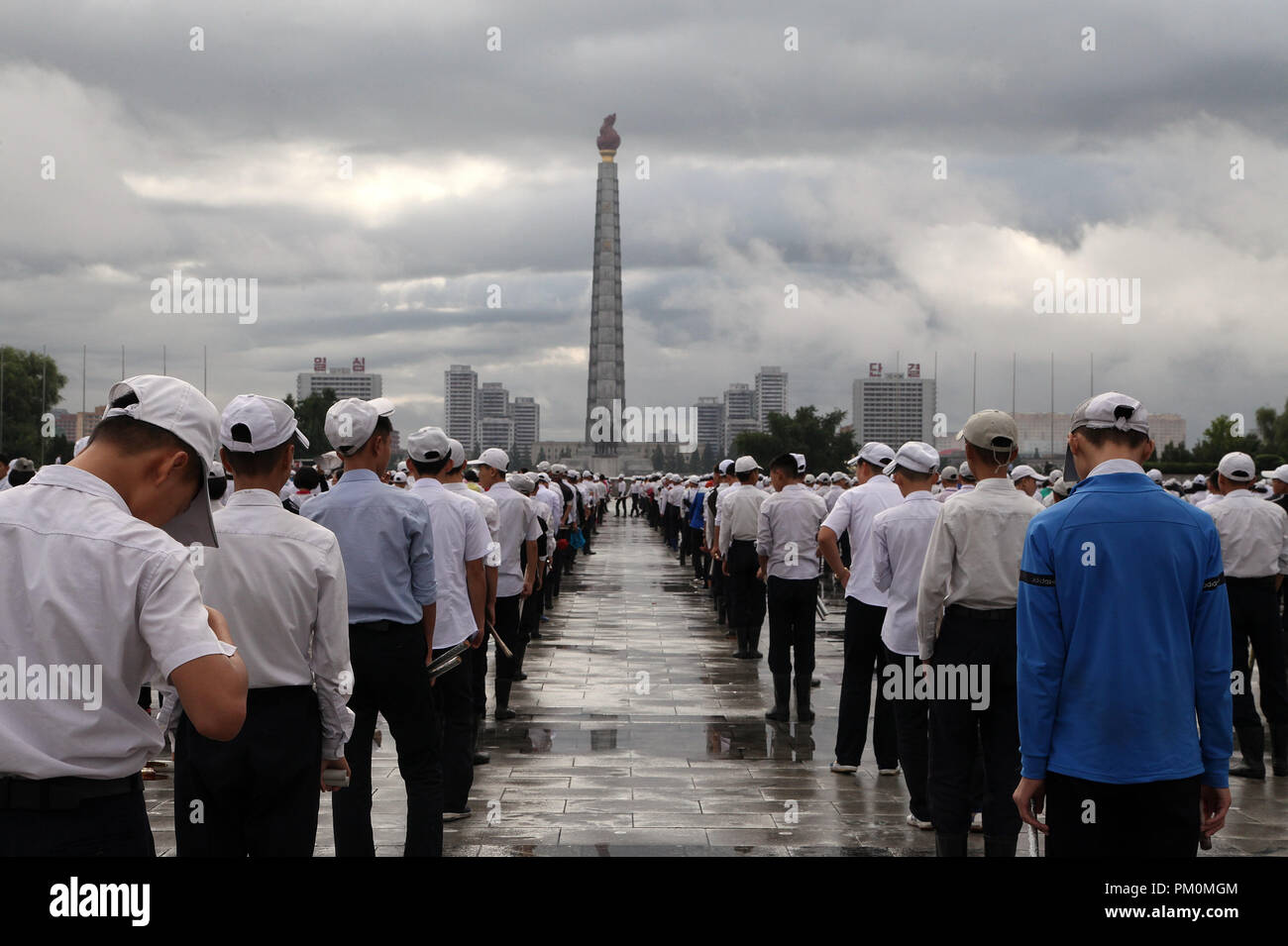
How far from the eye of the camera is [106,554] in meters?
2.54

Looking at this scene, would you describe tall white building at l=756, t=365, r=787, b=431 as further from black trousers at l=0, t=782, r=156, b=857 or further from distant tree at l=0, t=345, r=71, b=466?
black trousers at l=0, t=782, r=156, b=857

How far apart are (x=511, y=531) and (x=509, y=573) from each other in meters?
0.37

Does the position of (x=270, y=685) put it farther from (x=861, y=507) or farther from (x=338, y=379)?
(x=338, y=379)

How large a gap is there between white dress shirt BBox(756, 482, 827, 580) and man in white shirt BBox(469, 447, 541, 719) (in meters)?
2.03

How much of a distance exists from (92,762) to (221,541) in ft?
5.19

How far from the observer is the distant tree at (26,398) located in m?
96.1

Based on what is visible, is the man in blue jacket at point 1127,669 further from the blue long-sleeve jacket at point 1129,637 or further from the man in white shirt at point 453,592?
the man in white shirt at point 453,592

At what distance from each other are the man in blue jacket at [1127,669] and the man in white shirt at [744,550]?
943cm

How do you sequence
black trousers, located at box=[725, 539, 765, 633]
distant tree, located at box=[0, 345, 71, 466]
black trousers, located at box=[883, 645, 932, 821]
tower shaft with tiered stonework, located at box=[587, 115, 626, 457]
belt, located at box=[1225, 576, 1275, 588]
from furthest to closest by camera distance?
1. tower shaft with tiered stonework, located at box=[587, 115, 626, 457]
2. distant tree, located at box=[0, 345, 71, 466]
3. black trousers, located at box=[725, 539, 765, 633]
4. belt, located at box=[1225, 576, 1275, 588]
5. black trousers, located at box=[883, 645, 932, 821]

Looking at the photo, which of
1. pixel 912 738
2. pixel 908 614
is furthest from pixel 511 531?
pixel 912 738

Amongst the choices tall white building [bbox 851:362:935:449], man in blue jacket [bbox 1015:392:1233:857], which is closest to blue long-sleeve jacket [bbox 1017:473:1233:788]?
man in blue jacket [bbox 1015:392:1233:857]

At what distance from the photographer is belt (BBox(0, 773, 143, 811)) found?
2.59 m

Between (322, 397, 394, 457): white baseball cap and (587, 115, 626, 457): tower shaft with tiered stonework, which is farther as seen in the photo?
(587, 115, 626, 457): tower shaft with tiered stonework
